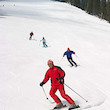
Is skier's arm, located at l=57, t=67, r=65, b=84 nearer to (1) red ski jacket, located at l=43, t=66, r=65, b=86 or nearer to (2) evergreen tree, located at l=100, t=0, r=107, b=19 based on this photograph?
(1) red ski jacket, located at l=43, t=66, r=65, b=86

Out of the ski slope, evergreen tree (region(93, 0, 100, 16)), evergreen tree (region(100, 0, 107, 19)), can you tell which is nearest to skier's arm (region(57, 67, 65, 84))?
the ski slope

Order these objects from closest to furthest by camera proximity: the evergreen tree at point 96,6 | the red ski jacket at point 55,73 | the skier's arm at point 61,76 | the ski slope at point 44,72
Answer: the skier's arm at point 61,76
the red ski jacket at point 55,73
the ski slope at point 44,72
the evergreen tree at point 96,6

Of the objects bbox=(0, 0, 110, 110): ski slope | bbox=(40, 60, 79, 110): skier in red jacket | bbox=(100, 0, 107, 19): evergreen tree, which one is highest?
bbox=(100, 0, 107, 19): evergreen tree

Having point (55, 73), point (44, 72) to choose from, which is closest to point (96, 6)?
point (44, 72)

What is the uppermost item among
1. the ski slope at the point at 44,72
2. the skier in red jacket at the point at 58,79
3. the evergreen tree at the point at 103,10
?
the evergreen tree at the point at 103,10

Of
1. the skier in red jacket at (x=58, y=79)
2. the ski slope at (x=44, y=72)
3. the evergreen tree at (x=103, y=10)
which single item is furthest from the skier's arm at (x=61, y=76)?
the evergreen tree at (x=103, y=10)

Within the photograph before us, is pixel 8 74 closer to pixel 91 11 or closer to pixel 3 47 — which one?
pixel 3 47

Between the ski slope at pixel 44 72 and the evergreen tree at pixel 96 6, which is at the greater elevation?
the evergreen tree at pixel 96 6

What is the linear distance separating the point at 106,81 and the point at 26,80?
415 cm

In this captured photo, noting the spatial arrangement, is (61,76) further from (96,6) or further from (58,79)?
(96,6)

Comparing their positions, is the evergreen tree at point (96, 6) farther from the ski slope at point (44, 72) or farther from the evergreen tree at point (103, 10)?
the ski slope at point (44, 72)

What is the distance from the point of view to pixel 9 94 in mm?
7996

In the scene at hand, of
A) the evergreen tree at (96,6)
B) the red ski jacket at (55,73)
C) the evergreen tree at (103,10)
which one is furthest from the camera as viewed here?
the evergreen tree at (96,6)

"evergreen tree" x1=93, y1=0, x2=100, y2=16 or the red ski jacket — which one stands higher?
"evergreen tree" x1=93, y1=0, x2=100, y2=16
